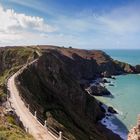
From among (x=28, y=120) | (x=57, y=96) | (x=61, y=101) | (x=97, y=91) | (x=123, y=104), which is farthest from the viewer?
(x=97, y=91)

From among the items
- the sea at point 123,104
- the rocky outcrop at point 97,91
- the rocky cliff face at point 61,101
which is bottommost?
the sea at point 123,104

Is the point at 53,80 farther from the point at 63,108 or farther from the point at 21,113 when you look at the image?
the point at 21,113

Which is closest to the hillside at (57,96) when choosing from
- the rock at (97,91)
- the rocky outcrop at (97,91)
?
the rocky outcrop at (97,91)

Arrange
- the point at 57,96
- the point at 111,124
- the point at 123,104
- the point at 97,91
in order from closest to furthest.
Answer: the point at 57,96
the point at 111,124
the point at 123,104
the point at 97,91

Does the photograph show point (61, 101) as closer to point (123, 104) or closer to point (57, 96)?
point (57, 96)

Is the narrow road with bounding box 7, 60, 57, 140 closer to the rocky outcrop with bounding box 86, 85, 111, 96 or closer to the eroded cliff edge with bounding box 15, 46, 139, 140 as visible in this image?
the eroded cliff edge with bounding box 15, 46, 139, 140

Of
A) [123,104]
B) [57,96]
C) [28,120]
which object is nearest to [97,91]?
[123,104]

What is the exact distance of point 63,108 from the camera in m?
68.2

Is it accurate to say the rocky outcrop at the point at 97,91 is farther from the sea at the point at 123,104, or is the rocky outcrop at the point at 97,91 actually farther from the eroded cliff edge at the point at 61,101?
the eroded cliff edge at the point at 61,101

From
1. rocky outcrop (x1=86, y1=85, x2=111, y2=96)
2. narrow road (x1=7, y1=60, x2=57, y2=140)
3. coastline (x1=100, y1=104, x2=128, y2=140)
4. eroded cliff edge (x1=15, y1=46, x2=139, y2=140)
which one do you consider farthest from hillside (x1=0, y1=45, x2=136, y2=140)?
rocky outcrop (x1=86, y1=85, x2=111, y2=96)

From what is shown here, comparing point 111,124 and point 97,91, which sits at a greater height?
point 97,91

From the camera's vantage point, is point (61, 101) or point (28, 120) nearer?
point (28, 120)

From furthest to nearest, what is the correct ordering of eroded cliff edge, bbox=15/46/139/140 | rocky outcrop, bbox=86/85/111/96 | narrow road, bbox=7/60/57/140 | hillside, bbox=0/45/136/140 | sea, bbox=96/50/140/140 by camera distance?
rocky outcrop, bbox=86/85/111/96, sea, bbox=96/50/140/140, eroded cliff edge, bbox=15/46/139/140, hillside, bbox=0/45/136/140, narrow road, bbox=7/60/57/140

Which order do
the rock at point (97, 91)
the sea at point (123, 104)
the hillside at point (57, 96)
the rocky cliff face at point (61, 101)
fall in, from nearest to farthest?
the hillside at point (57, 96) → the rocky cliff face at point (61, 101) → the sea at point (123, 104) → the rock at point (97, 91)
